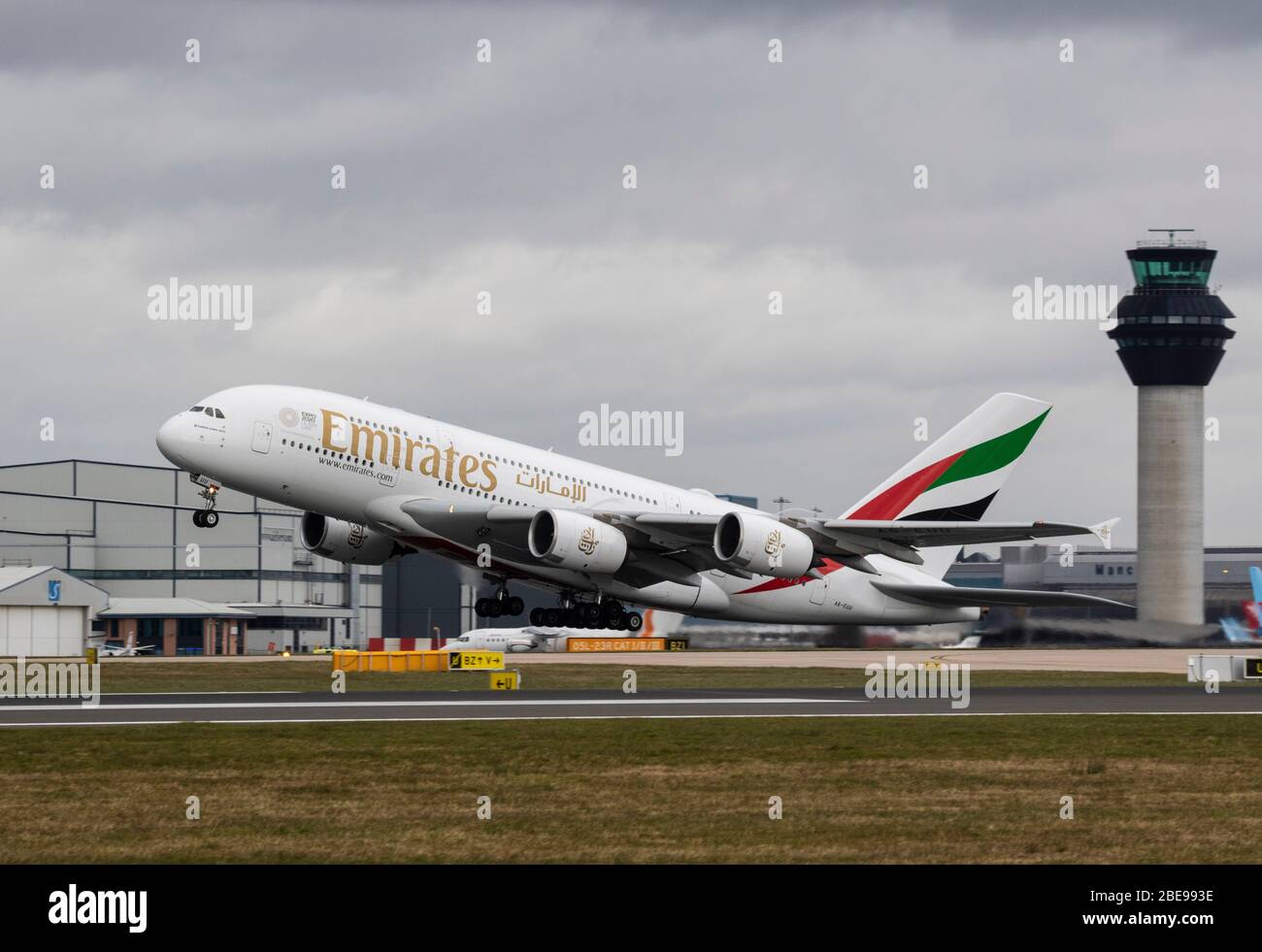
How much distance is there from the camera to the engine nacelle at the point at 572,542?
46.9 m

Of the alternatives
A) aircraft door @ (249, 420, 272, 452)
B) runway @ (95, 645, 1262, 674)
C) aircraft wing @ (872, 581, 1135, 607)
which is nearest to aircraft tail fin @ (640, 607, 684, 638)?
runway @ (95, 645, 1262, 674)

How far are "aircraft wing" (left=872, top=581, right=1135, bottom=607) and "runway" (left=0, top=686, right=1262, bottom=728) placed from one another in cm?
709

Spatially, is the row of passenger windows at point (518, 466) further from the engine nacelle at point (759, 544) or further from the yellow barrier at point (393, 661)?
the yellow barrier at point (393, 661)

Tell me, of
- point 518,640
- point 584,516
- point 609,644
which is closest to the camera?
point 584,516

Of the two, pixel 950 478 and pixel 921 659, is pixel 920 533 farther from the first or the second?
pixel 921 659

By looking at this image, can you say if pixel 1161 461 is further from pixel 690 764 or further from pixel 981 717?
pixel 690 764

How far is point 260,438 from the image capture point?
142 ft

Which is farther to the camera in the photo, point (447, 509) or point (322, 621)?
point (322, 621)

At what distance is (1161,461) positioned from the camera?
514ft

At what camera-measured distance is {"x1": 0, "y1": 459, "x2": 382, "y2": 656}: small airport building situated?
377 feet

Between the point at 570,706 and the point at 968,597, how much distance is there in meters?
21.3

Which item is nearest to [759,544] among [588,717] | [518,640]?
[588,717]
